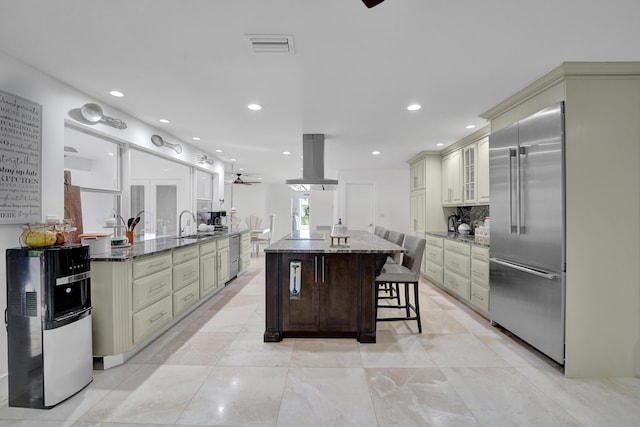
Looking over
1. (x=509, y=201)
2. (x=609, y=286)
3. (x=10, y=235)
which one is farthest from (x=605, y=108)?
(x=10, y=235)

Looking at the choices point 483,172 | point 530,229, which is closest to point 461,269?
point 483,172

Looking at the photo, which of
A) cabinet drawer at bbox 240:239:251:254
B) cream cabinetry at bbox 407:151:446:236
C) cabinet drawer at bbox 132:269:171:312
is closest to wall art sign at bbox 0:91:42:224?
cabinet drawer at bbox 132:269:171:312

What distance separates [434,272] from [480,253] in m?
1.48

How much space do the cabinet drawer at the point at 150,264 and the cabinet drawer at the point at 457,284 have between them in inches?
137

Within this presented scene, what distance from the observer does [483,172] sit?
3.84m

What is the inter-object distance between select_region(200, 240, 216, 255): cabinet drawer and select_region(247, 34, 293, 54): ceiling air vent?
2588 millimetres

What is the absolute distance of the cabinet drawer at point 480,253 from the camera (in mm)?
3304

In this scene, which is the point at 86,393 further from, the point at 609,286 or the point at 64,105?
the point at 609,286

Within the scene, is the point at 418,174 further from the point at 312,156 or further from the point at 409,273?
the point at 409,273

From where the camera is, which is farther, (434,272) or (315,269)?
(434,272)

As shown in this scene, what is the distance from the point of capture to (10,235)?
2053 millimetres

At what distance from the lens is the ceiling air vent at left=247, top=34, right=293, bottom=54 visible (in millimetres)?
1827

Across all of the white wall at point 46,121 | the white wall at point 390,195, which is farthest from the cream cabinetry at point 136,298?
the white wall at point 390,195

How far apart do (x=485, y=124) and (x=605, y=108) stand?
1.57 m
